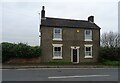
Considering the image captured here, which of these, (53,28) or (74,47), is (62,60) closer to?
(74,47)

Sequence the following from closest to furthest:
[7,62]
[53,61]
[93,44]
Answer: [7,62]
[53,61]
[93,44]

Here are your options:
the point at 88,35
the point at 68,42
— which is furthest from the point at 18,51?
A: the point at 88,35

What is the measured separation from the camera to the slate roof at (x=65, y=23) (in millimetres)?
30803

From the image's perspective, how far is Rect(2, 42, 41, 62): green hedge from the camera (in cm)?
2808

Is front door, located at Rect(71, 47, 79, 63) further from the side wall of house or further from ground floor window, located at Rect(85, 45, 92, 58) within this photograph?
ground floor window, located at Rect(85, 45, 92, 58)

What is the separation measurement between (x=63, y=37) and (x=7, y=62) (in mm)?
8672

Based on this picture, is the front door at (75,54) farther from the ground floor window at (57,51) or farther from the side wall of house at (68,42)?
the ground floor window at (57,51)

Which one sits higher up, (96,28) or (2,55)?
(96,28)

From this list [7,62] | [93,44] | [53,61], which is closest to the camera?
[7,62]

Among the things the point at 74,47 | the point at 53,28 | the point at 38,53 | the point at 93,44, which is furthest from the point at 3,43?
the point at 93,44

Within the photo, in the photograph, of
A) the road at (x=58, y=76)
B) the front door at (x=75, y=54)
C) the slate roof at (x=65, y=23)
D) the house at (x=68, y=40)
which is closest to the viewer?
the road at (x=58, y=76)

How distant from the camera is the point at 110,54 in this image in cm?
3164

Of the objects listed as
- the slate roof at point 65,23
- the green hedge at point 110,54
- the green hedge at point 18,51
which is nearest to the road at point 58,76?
the green hedge at point 18,51

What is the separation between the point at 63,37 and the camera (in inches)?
1212
